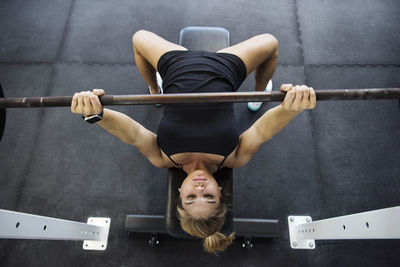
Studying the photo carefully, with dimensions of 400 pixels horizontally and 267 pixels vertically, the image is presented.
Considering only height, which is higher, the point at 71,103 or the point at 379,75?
the point at 379,75

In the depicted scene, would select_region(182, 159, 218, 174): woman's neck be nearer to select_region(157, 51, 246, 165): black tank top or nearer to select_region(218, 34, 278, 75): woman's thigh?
select_region(157, 51, 246, 165): black tank top

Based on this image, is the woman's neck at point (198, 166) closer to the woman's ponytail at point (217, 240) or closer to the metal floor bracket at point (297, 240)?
the woman's ponytail at point (217, 240)

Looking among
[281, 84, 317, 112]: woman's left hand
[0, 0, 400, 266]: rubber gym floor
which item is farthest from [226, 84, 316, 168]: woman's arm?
[0, 0, 400, 266]: rubber gym floor

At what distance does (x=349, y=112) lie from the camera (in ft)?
7.77

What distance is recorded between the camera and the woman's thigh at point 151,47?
71.8 inches

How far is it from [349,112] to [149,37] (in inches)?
72.6

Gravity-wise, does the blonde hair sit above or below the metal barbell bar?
below

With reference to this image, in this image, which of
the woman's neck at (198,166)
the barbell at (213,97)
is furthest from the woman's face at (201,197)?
the barbell at (213,97)

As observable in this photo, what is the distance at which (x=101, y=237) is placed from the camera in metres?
1.97

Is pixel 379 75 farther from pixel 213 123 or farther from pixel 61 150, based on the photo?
pixel 61 150

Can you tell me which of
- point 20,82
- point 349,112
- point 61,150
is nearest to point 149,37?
point 61,150

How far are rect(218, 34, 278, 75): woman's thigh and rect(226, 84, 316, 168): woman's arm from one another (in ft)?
1.70

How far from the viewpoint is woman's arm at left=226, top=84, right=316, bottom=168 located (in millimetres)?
1240

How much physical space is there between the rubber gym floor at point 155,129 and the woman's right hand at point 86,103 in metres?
1.01
